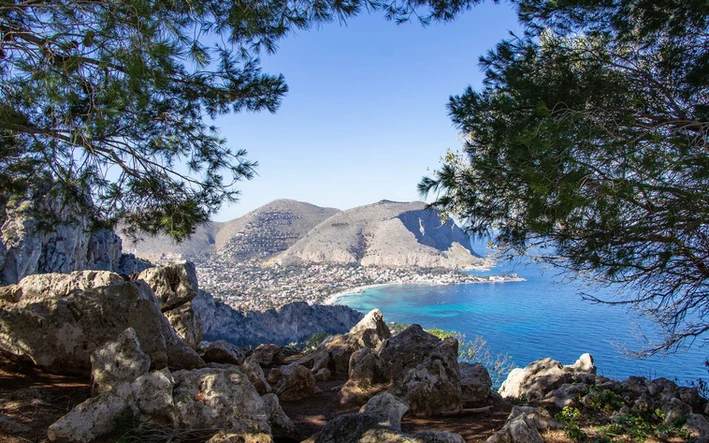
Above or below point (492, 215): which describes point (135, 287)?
below

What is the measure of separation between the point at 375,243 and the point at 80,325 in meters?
79.3

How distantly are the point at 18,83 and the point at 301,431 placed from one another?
3862 millimetres

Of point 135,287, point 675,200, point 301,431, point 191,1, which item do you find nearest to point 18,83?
point 191,1

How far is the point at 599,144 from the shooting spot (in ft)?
12.8

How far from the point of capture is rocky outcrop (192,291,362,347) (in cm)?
3281

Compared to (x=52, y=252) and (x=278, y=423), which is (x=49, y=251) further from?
(x=278, y=423)

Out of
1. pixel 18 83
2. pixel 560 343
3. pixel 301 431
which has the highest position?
pixel 18 83

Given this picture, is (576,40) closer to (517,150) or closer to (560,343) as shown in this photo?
(517,150)

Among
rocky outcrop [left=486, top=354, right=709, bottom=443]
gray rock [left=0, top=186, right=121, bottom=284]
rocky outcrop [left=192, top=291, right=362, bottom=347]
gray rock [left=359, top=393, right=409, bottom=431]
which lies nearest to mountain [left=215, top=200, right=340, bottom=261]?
rocky outcrop [left=192, top=291, right=362, bottom=347]

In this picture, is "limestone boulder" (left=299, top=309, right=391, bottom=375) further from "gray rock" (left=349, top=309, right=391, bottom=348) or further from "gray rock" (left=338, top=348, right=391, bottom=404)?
"gray rock" (left=338, top=348, right=391, bottom=404)

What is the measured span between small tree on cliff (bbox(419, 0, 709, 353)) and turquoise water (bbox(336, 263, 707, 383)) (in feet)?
39.0

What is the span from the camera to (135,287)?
190 inches

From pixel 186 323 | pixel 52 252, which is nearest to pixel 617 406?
pixel 186 323

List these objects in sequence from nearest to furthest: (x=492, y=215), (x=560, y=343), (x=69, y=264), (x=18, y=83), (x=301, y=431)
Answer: (x=18, y=83) → (x=301, y=431) → (x=492, y=215) → (x=69, y=264) → (x=560, y=343)
